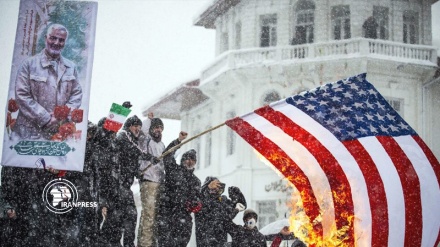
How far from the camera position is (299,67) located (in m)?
21.9

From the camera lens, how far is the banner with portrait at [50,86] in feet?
21.3

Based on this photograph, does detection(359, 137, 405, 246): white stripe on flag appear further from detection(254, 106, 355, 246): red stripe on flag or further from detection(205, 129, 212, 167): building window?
detection(205, 129, 212, 167): building window

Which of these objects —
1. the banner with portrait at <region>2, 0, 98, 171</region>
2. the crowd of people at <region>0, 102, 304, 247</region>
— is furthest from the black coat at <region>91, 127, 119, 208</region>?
the banner with portrait at <region>2, 0, 98, 171</region>

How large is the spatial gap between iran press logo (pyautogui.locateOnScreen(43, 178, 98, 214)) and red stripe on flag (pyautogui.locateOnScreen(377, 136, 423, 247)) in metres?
3.27

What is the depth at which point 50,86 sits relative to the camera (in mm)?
6613

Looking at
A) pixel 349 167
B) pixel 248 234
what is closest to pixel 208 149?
pixel 248 234

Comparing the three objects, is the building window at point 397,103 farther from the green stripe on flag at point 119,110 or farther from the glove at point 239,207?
the green stripe on flag at point 119,110

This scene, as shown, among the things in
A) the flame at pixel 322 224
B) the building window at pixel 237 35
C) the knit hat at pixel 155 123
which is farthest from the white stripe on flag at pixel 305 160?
the building window at pixel 237 35

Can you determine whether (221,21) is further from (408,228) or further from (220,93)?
(408,228)

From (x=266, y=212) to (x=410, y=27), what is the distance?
26.8 feet

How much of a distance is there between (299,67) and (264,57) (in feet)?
4.08

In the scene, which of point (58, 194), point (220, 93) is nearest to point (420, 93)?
point (220, 93)

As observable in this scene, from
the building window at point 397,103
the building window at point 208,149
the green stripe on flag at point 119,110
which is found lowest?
the green stripe on flag at point 119,110

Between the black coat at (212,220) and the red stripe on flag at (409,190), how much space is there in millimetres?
2150
